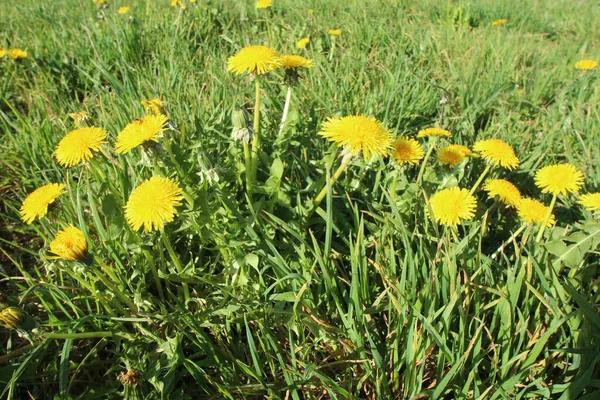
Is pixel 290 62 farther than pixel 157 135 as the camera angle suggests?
Yes

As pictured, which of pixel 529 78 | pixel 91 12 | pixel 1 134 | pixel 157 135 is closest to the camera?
pixel 157 135

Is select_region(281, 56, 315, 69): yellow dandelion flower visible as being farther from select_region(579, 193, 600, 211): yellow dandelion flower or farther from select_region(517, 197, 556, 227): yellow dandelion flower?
select_region(579, 193, 600, 211): yellow dandelion flower

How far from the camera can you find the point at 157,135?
113 centimetres

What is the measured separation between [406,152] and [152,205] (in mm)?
823

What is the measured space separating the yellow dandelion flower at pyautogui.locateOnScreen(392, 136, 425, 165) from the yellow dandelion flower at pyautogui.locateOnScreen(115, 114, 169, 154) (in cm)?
74

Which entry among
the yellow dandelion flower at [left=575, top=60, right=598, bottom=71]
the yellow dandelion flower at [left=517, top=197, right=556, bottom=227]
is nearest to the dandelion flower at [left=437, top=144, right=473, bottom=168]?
the yellow dandelion flower at [left=517, top=197, right=556, bottom=227]

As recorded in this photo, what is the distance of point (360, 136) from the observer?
114 cm

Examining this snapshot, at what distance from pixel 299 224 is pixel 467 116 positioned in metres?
1.32

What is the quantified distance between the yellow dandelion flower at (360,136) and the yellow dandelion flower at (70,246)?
720 mm

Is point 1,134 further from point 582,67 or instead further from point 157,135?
point 582,67

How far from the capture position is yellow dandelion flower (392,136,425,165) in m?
1.35

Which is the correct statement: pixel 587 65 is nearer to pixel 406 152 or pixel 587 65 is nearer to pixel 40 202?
pixel 406 152

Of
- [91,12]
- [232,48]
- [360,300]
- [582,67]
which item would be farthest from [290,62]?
[91,12]

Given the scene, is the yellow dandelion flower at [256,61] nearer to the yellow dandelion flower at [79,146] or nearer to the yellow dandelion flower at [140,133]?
the yellow dandelion flower at [140,133]
